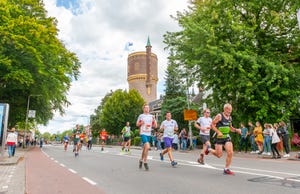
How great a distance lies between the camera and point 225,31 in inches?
789

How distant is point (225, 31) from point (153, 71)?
77050 mm

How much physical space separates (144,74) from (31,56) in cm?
7084

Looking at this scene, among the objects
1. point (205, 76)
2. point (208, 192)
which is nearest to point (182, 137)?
point (205, 76)

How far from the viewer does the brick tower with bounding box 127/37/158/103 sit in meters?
93.6

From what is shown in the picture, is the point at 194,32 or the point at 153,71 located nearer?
the point at 194,32

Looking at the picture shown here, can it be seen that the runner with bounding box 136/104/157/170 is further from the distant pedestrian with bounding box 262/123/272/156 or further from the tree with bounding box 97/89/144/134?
the tree with bounding box 97/89/144/134

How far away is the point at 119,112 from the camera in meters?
59.9

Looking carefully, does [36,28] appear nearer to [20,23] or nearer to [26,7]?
[20,23]

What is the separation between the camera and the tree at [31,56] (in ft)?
70.4

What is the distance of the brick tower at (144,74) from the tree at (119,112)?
30759 mm

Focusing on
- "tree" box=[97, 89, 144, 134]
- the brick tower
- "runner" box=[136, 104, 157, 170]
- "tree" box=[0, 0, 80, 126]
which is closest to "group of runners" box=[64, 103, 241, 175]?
"runner" box=[136, 104, 157, 170]

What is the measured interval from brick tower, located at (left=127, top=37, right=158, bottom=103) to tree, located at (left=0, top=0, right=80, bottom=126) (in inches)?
2483

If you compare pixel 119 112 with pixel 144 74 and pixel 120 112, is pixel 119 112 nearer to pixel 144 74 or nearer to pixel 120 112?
pixel 120 112

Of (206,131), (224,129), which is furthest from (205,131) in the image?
(224,129)
